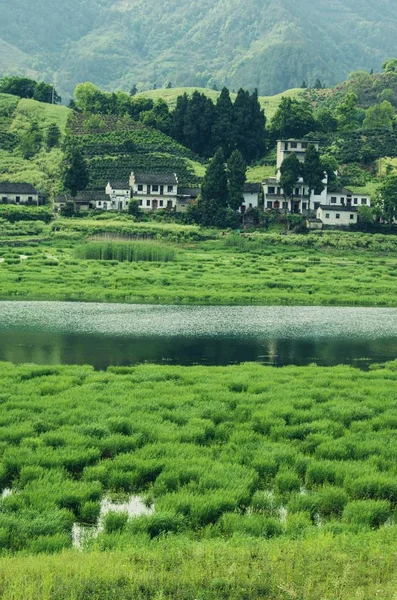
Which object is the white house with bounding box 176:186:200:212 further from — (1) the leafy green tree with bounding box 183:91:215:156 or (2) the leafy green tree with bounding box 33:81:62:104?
(2) the leafy green tree with bounding box 33:81:62:104

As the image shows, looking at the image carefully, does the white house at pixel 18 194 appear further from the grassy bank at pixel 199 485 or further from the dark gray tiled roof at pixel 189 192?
the grassy bank at pixel 199 485

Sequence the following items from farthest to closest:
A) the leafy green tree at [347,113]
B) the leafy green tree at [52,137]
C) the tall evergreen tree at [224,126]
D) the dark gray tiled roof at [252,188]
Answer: the leafy green tree at [347,113], the leafy green tree at [52,137], the tall evergreen tree at [224,126], the dark gray tiled roof at [252,188]

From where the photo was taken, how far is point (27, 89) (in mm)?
167625

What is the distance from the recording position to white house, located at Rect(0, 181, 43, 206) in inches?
4220

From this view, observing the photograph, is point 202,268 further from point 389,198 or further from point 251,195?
point 251,195

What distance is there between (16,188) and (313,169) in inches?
1688

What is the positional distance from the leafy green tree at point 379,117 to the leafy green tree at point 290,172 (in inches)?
1886

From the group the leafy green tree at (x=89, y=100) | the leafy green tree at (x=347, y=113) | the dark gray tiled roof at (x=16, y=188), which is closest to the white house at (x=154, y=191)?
the dark gray tiled roof at (x=16, y=188)

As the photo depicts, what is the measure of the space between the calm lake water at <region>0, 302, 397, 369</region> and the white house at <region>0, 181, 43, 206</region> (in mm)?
61703

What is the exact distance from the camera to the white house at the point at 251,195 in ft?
349

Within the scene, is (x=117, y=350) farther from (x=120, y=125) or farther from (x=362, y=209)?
(x=120, y=125)

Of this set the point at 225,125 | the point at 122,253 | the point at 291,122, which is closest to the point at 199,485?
the point at 122,253

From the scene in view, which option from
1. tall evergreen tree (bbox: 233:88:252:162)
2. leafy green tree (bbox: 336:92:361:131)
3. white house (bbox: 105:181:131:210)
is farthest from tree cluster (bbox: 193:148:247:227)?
leafy green tree (bbox: 336:92:361:131)

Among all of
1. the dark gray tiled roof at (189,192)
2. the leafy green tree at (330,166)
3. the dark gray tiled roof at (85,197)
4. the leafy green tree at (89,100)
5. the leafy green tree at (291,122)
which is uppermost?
the leafy green tree at (89,100)
